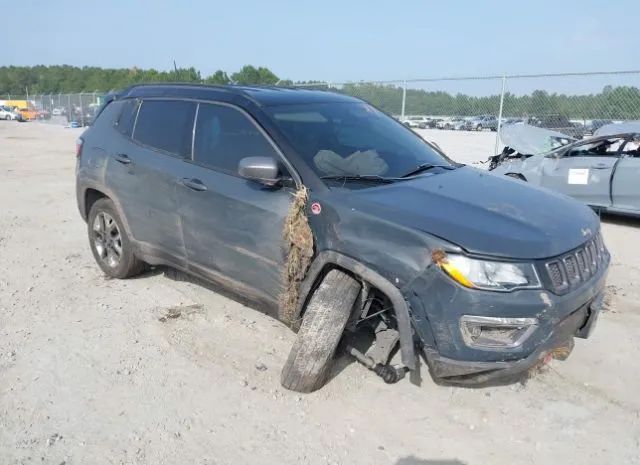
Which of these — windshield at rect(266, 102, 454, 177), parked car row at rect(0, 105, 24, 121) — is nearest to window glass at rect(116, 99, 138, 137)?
windshield at rect(266, 102, 454, 177)

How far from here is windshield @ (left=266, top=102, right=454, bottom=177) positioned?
3623mm

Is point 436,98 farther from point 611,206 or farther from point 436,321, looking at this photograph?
point 436,321

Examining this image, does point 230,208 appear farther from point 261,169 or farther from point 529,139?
point 529,139

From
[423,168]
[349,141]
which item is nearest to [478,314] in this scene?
[423,168]

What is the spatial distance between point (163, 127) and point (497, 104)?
10.2 m

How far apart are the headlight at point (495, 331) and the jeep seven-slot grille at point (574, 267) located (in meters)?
0.25

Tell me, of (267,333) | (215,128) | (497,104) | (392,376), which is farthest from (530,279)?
(497,104)

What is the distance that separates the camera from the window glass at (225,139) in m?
3.73

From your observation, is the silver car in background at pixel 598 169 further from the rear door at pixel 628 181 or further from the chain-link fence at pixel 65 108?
the chain-link fence at pixel 65 108

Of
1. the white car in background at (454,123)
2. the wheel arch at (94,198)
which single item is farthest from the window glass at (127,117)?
the white car in background at (454,123)

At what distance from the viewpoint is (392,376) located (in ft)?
11.0

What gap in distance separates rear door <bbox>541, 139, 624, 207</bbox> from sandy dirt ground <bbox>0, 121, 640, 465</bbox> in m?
3.48

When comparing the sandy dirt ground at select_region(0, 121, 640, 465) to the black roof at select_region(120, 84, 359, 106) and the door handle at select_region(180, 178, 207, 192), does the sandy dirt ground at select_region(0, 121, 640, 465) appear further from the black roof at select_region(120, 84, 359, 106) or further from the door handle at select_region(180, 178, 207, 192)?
the black roof at select_region(120, 84, 359, 106)

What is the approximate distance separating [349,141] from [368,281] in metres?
1.22
